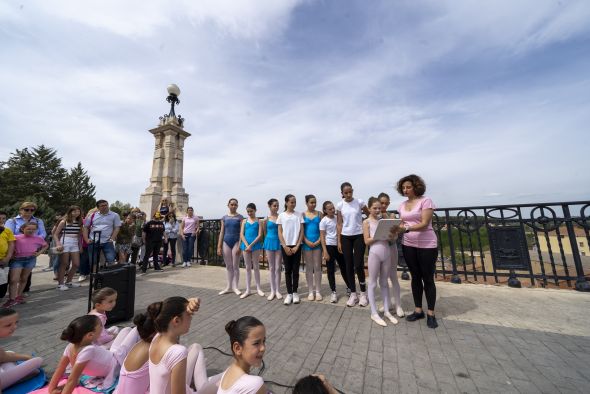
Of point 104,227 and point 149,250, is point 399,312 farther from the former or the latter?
point 149,250

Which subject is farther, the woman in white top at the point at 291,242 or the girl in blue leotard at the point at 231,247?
the girl in blue leotard at the point at 231,247

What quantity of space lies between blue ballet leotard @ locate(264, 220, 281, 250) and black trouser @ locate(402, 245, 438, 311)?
8.15ft

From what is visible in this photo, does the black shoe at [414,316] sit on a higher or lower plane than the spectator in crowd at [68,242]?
lower

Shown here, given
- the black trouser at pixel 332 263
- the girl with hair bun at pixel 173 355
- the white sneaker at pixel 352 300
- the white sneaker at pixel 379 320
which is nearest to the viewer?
the girl with hair bun at pixel 173 355

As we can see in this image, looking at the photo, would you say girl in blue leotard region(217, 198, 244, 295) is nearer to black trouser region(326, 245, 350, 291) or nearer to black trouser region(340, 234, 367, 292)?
black trouser region(326, 245, 350, 291)

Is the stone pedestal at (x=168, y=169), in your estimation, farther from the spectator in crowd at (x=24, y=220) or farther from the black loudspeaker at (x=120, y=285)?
the black loudspeaker at (x=120, y=285)

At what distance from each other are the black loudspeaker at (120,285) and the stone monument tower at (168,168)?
24.8 feet

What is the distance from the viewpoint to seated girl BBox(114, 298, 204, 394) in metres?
1.72

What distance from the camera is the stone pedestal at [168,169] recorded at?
11.2m

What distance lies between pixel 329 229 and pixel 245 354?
320cm

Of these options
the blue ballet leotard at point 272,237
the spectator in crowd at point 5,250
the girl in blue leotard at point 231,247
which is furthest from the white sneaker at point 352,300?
the spectator in crowd at point 5,250

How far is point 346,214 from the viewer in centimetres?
429

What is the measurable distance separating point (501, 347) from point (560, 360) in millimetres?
457

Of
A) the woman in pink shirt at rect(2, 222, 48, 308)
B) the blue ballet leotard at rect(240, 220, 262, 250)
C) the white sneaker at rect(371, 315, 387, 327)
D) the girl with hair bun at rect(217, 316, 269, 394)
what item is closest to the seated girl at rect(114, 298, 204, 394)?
the girl with hair bun at rect(217, 316, 269, 394)
